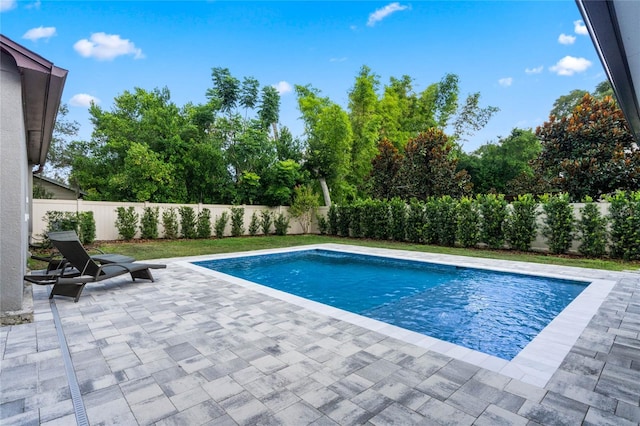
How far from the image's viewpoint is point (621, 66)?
260 centimetres

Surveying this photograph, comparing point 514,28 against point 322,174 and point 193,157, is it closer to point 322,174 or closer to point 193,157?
point 322,174

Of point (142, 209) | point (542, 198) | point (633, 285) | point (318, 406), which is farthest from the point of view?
point (142, 209)

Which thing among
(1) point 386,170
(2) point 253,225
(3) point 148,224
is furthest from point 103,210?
(1) point 386,170

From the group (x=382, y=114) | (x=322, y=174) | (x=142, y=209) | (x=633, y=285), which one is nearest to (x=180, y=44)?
(x=142, y=209)

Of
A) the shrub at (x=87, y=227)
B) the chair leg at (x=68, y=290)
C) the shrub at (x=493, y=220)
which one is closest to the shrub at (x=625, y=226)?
the shrub at (x=493, y=220)

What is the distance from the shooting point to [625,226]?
9227 mm

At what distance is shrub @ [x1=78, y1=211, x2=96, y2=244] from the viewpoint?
1148 cm

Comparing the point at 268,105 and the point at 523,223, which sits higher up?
the point at 268,105

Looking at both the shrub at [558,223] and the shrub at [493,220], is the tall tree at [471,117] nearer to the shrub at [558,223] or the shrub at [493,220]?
the shrub at [493,220]

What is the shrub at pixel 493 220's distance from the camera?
38.6ft

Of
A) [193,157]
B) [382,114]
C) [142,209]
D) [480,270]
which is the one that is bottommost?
[480,270]

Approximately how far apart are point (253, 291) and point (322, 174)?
15840mm

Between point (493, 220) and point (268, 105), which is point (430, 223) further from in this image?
point (268, 105)

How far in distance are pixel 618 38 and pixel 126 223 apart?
1484 centimetres
